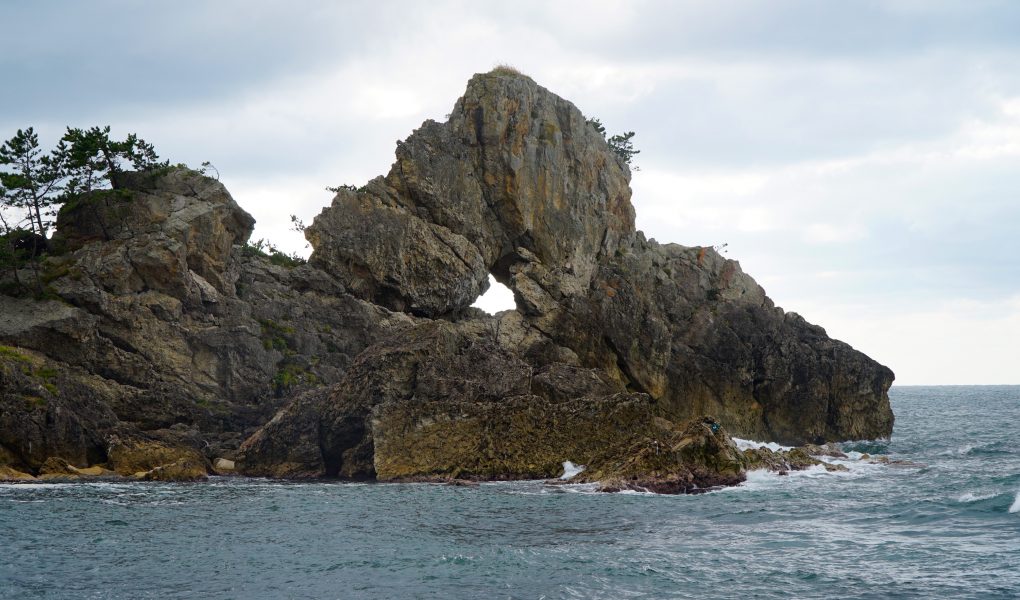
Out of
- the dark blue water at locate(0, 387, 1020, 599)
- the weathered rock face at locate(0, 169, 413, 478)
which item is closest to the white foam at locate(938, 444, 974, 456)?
the dark blue water at locate(0, 387, 1020, 599)

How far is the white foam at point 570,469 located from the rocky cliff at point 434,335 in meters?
0.80

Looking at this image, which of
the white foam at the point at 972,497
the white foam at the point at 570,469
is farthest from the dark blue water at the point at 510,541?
the white foam at the point at 570,469

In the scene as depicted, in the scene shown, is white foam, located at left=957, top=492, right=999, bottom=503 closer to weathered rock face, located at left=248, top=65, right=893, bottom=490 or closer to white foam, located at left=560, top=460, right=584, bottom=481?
white foam, located at left=560, top=460, right=584, bottom=481

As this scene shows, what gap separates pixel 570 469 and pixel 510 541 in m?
17.2

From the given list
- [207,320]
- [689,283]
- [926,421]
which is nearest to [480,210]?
[689,283]

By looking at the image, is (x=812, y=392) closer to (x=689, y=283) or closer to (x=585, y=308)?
(x=689, y=283)

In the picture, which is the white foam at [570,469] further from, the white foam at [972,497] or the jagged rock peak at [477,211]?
the jagged rock peak at [477,211]

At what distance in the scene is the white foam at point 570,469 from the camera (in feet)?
135

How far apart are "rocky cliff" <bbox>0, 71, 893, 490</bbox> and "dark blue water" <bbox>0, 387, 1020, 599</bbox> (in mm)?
5155

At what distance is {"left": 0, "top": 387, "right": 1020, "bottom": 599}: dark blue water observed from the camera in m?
19.3

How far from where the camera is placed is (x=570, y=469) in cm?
4134

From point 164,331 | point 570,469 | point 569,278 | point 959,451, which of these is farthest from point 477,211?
point 959,451

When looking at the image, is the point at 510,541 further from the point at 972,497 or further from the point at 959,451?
the point at 959,451

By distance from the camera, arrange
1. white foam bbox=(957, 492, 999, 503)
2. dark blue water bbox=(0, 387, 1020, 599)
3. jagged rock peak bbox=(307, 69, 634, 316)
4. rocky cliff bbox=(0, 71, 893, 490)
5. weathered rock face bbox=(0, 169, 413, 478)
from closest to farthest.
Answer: dark blue water bbox=(0, 387, 1020, 599)
white foam bbox=(957, 492, 999, 503)
weathered rock face bbox=(0, 169, 413, 478)
rocky cliff bbox=(0, 71, 893, 490)
jagged rock peak bbox=(307, 69, 634, 316)
